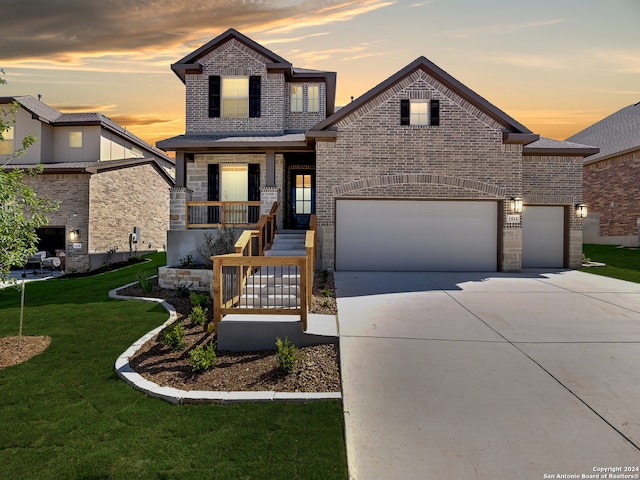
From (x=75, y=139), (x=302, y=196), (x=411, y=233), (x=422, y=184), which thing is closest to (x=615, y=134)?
(x=422, y=184)

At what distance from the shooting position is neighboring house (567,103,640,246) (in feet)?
75.8

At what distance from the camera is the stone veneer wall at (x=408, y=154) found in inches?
510

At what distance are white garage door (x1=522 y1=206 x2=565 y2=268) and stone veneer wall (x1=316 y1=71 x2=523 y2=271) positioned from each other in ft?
9.77

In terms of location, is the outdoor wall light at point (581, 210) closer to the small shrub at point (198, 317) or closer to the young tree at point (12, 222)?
the small shrub at point (198, 317)

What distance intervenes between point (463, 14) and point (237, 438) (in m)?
13.8

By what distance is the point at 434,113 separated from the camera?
43.1ft

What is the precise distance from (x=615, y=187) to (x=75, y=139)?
35.3m

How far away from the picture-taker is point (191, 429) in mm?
3986

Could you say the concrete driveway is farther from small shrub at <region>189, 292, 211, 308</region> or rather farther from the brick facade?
the brick facade

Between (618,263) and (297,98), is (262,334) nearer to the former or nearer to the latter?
(297,98)

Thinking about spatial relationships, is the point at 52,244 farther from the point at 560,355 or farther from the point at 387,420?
the point at 560,355

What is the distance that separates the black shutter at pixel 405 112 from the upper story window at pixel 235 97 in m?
7.18

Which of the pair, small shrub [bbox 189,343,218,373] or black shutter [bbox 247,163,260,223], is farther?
black shutter [bbox 247,163,260,223]

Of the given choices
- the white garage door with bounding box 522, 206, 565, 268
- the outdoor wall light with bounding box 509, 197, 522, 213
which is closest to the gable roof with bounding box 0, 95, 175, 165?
the outdoor wall light with bounding box 509, 197, 522, 213
